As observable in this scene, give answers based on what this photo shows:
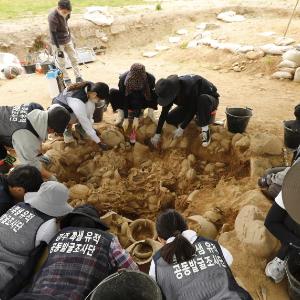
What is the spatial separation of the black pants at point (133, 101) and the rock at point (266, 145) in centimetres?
139

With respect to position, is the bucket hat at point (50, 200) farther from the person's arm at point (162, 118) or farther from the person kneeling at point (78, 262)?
the person's arm at point (162, 118)

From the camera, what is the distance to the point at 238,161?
159 inches

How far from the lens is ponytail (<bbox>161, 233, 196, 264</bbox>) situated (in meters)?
1.85

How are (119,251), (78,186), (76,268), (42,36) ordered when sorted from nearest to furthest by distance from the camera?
1. (76,268)
2. (119,251)
3. (78,186)
4. (42,36)

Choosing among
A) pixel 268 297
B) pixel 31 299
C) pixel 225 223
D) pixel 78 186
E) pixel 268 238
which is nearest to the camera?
pixel 31 299

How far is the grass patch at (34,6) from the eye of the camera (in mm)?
10188

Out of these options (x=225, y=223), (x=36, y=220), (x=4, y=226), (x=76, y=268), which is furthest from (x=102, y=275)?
(x=225, y=223)

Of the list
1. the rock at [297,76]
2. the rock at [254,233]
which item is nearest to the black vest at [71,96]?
the rock at [254,233]

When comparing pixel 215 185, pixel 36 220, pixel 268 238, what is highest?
pixel 36 220

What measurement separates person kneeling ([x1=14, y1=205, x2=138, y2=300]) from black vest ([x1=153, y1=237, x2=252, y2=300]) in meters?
0.36

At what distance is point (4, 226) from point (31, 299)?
0.66m

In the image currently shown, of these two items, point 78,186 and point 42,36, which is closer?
point 78,186

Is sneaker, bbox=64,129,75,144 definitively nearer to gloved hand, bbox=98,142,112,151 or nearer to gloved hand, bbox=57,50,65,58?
gloved hand, bbox=98,142,112,151

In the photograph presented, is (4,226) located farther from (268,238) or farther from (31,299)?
(268,238)
